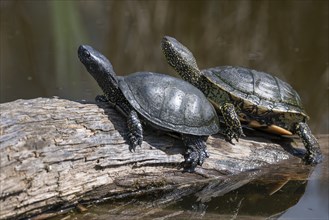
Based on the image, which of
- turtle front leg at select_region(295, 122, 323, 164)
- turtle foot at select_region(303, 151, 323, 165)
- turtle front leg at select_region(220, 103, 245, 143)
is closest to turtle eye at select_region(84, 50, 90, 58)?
turtle front leg at select_region(220, 103, 245, 143)

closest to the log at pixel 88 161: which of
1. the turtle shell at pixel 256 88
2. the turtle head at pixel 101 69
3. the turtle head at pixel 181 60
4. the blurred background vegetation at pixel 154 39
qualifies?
the turtle head at pixel 101 69

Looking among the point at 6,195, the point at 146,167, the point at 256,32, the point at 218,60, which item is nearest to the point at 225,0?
the point at 256,32

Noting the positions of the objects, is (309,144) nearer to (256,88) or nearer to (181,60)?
(256,88)

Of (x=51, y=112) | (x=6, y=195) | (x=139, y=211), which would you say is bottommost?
(x=139, y=211)

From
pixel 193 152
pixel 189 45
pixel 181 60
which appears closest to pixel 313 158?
pixel 193 152

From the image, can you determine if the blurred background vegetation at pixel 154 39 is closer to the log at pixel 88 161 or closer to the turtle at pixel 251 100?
the turtle at pixel 251 100

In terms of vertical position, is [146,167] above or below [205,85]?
below

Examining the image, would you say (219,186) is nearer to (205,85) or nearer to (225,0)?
(205,85)

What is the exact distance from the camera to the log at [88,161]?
3496 mm

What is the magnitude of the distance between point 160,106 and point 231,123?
661 millimetres

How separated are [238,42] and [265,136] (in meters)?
4.63

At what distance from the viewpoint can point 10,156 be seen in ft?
11.3

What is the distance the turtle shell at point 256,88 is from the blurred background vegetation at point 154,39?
1.79 m

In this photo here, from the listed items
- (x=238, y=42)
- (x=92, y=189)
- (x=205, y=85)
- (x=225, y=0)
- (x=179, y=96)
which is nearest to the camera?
(x=92, y=189)
